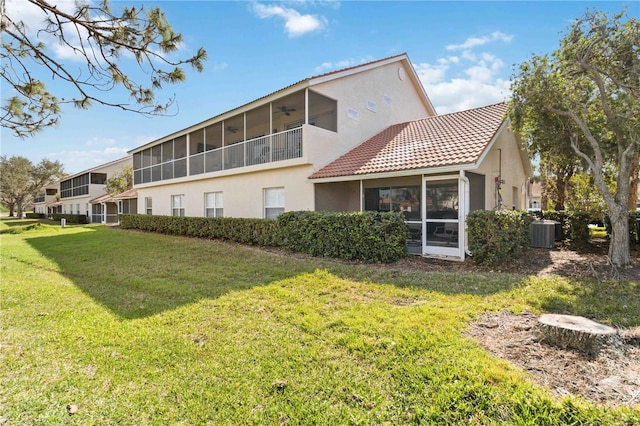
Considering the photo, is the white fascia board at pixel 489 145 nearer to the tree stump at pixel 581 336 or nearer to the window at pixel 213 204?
the tree stump at pixel 581 336

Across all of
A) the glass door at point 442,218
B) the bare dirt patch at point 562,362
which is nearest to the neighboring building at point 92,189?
the glass door at point 442,218

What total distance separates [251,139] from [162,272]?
8.47m

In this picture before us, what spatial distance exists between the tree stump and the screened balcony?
10.2 metres

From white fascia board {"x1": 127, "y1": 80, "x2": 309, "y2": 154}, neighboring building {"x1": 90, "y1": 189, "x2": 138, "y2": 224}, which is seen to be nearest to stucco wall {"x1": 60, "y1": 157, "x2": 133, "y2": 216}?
neighboring building {"x1": 90, "y1": 189, "x2": 138, "y2": 224}

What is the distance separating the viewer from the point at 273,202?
14.6 meters

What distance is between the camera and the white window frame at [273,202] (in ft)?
47.0

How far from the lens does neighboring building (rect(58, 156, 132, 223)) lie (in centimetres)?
3972

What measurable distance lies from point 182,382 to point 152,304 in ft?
9.94

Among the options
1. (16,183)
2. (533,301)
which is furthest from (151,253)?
(16,183)

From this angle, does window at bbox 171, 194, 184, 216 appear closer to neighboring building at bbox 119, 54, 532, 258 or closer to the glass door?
neighboring building at bbox 119, 54, 532, 258

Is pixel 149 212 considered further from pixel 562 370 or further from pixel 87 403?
pixel 562 370

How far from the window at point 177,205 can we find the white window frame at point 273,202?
816 cm

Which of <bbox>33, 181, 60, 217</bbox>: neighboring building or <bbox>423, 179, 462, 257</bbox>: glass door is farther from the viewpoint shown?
<bbox>33, 181, 60, 217</bbox>: neighboring building

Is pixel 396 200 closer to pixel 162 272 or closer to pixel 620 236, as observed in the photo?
pixel 620 236
